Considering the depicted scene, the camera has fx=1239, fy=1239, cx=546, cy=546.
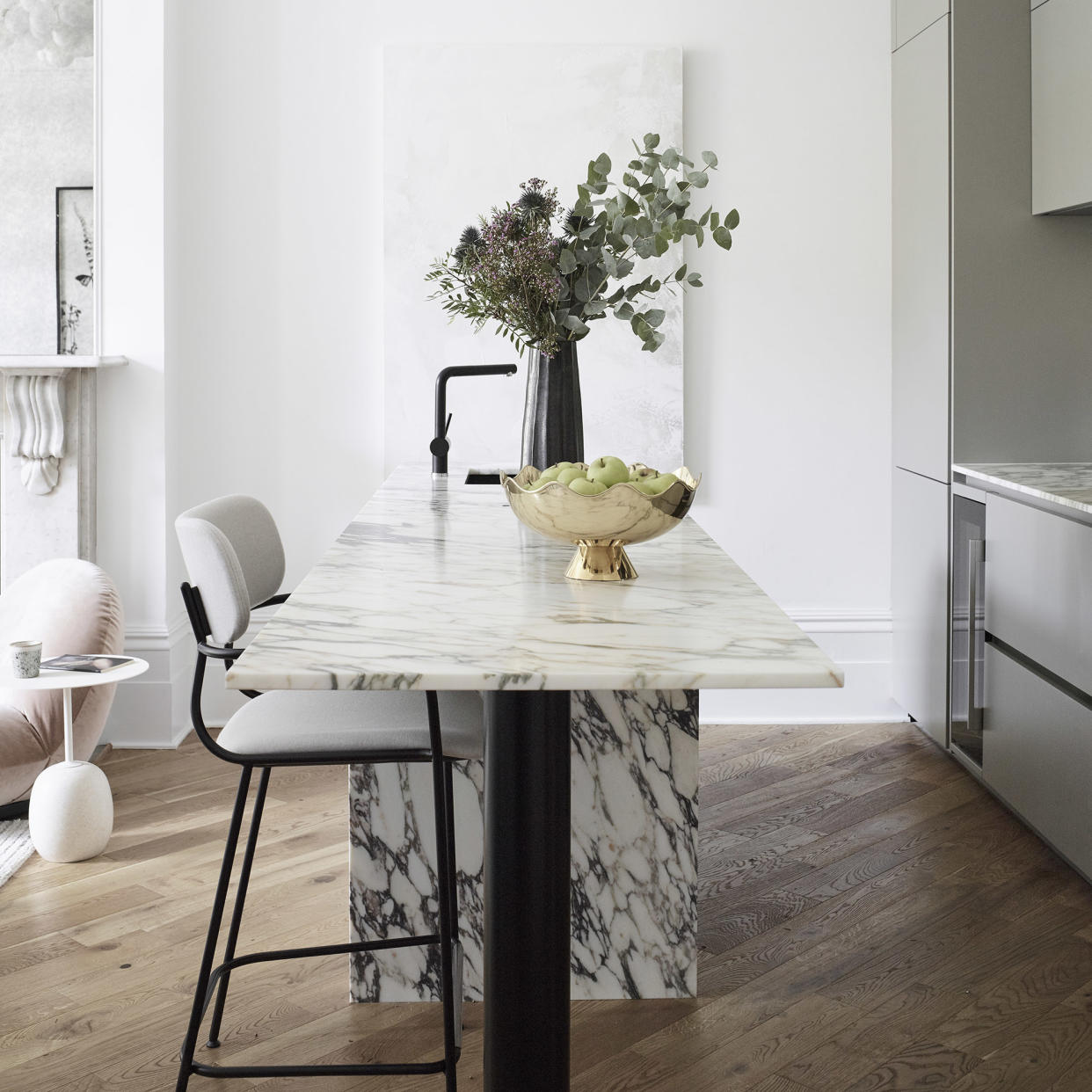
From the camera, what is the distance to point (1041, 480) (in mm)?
3203

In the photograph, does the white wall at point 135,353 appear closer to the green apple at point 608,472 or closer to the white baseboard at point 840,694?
the white baseboard at point 840,694

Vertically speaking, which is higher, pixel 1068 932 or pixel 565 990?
pixel 565 990

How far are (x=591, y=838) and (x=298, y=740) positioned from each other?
683 millimetres

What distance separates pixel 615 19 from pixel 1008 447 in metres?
1.93

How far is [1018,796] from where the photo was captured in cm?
317

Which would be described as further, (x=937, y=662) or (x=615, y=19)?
(x=615, y=19)

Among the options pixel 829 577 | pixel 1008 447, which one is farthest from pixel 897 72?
pixel 829 577

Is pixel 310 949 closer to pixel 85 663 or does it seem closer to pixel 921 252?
pixel 85 663

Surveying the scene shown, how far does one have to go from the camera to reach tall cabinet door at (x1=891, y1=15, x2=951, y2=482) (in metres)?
3.69

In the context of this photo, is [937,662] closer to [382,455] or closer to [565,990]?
[382,455]

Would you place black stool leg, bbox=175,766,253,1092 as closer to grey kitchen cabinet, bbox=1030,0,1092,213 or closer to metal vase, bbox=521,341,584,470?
metal vase, bbox=521,341,584,470

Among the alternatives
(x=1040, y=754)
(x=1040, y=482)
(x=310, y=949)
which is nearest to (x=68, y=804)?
(x=310, y=949)

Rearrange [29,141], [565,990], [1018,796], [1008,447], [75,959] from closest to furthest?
1. [565,990]
2. [75,959]
3. [1018,796]
4. [1008,447]
5. [29,141]

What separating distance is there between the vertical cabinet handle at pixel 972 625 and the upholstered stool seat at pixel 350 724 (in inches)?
75.3
